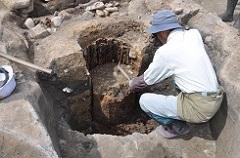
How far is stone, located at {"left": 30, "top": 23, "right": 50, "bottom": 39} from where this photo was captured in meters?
5.43

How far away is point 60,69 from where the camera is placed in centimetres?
513

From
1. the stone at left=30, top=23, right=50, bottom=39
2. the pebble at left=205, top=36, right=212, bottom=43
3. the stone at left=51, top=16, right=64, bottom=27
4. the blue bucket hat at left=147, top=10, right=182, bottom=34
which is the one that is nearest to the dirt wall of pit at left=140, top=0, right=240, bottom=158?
the pebble at left=205, top=36, right=212, bottom=43

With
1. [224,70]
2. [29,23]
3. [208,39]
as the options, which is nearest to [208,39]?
[208,39]

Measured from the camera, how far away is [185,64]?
429 centimetres

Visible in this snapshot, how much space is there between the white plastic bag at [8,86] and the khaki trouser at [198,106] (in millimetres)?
1746

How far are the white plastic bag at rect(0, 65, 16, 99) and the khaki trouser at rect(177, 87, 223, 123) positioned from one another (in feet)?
5.73

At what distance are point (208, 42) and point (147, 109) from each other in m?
1.17

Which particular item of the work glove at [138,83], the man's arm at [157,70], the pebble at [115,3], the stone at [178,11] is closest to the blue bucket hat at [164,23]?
the man's arm at [157,70]

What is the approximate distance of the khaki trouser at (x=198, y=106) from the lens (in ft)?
14.2

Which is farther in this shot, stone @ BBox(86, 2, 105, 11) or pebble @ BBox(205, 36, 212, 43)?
stone @ BBox(86, 2, 105, 11)

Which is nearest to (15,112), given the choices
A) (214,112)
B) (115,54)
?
(214,112)

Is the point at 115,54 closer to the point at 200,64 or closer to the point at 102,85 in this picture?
the point at 102,85

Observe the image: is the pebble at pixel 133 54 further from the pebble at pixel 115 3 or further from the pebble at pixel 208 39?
the pebble at pixel 208 39

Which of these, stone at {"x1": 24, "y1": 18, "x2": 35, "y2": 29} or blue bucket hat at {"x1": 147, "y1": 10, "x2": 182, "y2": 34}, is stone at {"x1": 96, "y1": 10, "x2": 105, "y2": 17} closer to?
stone at {"x1": 24, "y1": 18, "x2": 35, "y2": 29}
